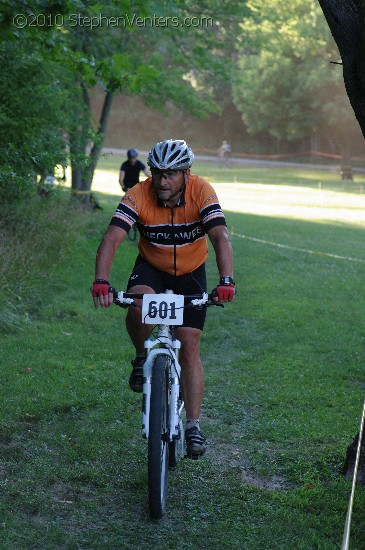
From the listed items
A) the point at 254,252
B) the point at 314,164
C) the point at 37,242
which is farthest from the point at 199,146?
the point at 37,242

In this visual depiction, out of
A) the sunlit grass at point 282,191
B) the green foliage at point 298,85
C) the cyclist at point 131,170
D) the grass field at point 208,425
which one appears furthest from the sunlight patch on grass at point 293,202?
the green foliage at point 298,85

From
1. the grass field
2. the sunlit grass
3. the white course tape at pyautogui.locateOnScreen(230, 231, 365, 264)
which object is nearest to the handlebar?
the grass field

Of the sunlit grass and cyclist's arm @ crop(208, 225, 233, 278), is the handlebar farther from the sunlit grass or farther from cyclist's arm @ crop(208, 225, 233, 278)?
the sunlit grass

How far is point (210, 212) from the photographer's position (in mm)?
5895

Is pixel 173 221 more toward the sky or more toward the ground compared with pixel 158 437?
more toward the sky

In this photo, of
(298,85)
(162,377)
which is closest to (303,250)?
(162,377)

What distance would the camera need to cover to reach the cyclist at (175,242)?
19.1ft

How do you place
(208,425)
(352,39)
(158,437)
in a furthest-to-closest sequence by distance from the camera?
(208,425) < (352,39) < (158,437)

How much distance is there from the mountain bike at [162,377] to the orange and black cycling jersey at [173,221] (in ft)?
1.26

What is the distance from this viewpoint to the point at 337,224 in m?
26.7

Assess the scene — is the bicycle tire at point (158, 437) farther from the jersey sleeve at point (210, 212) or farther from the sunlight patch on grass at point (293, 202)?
the sunlight patch on grass at point (293, 202)

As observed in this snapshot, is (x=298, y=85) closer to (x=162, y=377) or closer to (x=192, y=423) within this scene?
(x=192, y=423)

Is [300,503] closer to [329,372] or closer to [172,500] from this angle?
[172,500]

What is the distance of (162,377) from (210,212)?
1.18m
